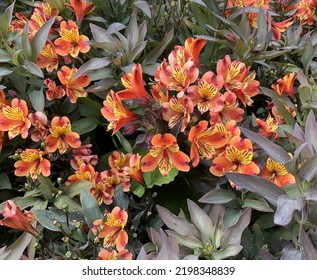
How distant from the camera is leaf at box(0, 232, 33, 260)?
112 centimetres

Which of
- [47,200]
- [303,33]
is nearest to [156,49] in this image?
[47,200]

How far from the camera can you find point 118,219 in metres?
1.11

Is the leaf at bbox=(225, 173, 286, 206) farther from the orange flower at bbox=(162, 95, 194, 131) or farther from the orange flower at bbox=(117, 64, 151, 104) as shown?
the orange flower at bbox=(117, 64, 151, 104)

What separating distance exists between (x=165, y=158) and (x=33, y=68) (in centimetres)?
43

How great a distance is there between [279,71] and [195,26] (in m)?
0.29

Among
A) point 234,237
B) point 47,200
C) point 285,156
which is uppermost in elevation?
point 285,156

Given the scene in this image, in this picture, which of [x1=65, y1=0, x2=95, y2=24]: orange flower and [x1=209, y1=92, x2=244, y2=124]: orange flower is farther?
[x1=65, y1=0, x2=95, y2=24]: orange flower

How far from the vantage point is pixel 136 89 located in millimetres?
1201

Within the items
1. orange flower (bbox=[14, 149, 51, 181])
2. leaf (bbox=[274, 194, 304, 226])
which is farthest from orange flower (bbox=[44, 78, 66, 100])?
leaf (bbox=[274, 194, 304, 226])

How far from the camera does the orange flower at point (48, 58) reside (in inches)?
55.3

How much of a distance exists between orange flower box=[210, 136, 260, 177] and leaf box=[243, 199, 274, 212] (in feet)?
0.23

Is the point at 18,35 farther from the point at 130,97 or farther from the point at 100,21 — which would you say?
the point at 130,97

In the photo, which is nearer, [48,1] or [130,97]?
[130,97]

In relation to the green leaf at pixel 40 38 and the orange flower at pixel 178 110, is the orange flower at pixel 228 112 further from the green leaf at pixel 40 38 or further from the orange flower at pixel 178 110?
the green leaf at pixel 40 38
